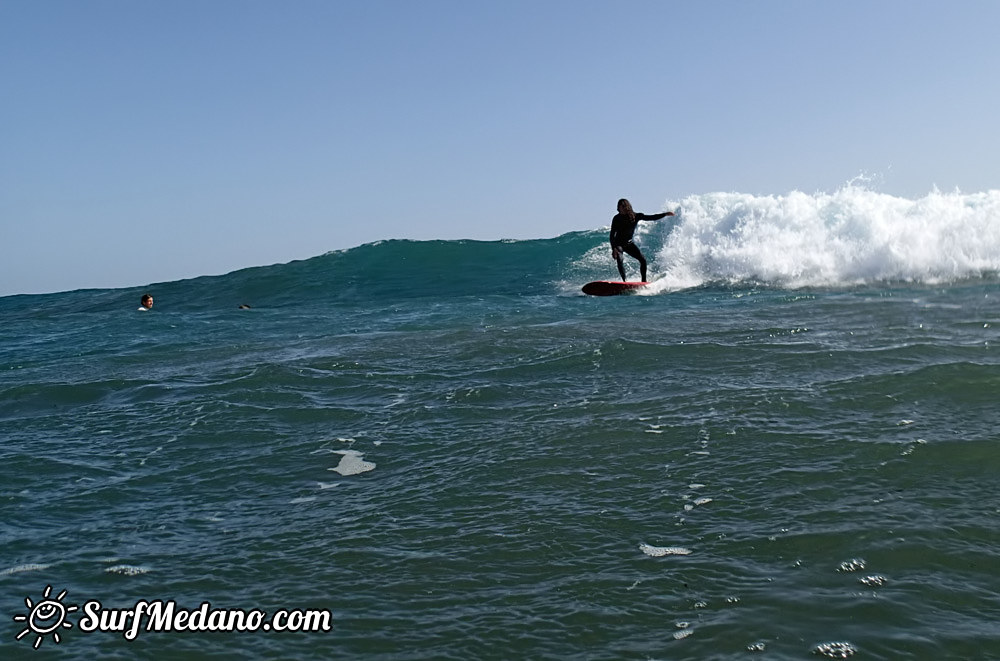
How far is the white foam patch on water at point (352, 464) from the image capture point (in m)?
5.40

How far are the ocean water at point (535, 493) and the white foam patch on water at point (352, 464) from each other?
0.08 ft

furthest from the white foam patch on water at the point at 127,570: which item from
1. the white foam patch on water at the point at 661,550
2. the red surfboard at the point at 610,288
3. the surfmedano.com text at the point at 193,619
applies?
the red surfboard at the point at 610,288

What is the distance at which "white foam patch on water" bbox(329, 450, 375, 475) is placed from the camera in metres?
5.40

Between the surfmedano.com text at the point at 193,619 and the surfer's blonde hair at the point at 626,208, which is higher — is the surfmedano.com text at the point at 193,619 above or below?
below

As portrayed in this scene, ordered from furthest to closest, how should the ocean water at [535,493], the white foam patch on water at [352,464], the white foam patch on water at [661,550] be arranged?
1. the white foam patch on water at [352,464]
2. the white foam patch on water at [661,550]
3. the ocean water at [535,493]

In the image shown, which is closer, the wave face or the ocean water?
the ocean water

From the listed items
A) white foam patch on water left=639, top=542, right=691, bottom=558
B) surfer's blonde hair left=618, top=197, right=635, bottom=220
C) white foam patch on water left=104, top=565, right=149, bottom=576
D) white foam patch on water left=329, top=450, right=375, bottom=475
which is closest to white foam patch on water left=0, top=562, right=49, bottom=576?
white foam patch on water left=104, top=565, right=149, bottom=576

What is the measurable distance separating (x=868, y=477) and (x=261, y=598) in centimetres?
336

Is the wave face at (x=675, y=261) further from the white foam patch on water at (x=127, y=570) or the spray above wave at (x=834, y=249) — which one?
the white foam patch on water at (x=127, y=570)

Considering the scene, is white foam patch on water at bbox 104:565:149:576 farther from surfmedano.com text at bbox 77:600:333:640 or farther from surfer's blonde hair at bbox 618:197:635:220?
surfer's blonde hair at bbox 618:197:635:220

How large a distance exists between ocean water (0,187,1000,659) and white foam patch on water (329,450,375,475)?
0.03 meters

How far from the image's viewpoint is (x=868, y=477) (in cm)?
450

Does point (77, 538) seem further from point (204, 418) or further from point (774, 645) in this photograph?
point (774, 645)

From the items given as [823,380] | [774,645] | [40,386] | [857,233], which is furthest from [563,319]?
[857,233]
